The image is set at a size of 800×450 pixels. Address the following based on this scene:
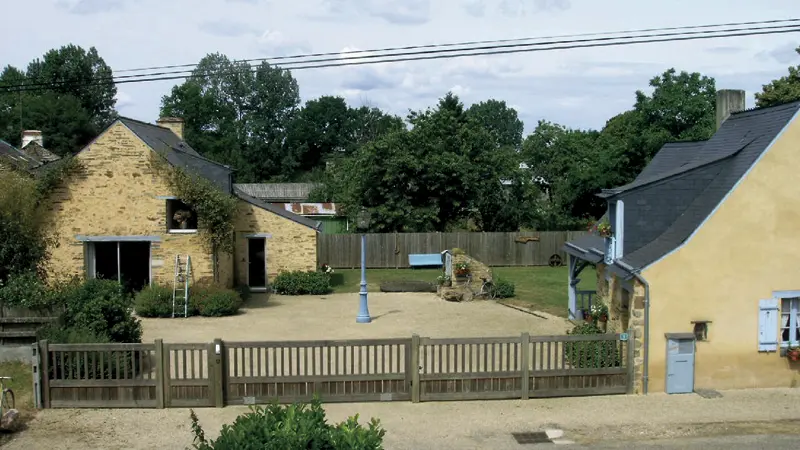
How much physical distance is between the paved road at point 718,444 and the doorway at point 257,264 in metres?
18.2

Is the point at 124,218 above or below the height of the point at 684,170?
below

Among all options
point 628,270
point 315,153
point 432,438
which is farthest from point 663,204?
point 315,153

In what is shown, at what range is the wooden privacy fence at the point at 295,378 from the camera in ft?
40.7

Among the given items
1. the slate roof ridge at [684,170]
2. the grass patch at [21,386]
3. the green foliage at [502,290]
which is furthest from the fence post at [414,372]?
the green foliage at [502,290]

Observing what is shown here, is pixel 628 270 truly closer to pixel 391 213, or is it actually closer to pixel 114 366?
pixel 114 366

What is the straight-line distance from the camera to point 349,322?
20.9 m

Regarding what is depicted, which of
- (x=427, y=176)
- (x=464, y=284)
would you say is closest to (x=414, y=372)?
(x=464, y=284)

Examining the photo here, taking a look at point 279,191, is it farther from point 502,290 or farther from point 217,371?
point 217,371

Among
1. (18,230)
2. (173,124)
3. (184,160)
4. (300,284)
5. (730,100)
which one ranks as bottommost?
(300,284)

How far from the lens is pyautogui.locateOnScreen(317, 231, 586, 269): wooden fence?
35219 millimetres

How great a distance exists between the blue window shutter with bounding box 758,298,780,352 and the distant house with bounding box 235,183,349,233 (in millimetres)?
36211

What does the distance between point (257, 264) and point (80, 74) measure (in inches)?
2062

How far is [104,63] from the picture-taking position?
244 ft

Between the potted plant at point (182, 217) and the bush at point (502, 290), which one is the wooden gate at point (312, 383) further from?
the bush at point (502, 290)
